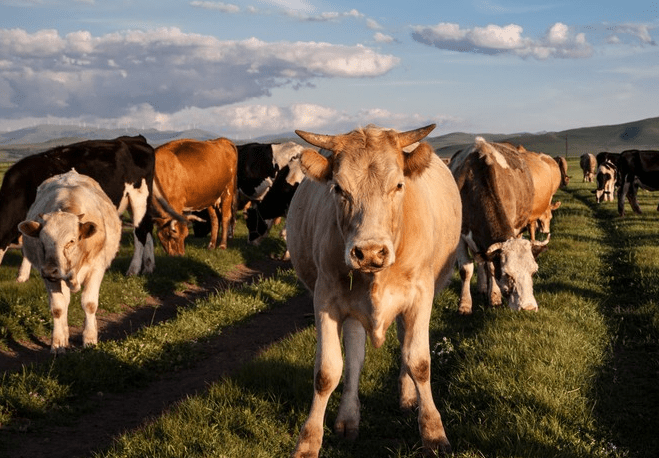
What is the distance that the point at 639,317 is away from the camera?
9359 millimetres

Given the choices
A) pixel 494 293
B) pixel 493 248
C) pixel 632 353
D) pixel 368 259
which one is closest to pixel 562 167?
pixel 494 293

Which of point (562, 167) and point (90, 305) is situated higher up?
point (90, 305)

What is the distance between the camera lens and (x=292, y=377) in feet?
22.3

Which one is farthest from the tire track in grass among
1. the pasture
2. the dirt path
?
the dirt path

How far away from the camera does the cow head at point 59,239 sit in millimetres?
8281

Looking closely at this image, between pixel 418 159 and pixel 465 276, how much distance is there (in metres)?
5.62

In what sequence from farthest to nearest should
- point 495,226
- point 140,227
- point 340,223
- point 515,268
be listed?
point 140,227
point 495,226
point 515,268
point 340,223

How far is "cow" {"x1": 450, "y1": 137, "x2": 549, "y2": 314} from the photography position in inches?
360

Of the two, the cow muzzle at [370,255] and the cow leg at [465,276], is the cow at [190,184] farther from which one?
the cow muzzle at [370,255]

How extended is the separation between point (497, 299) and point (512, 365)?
3.57 m

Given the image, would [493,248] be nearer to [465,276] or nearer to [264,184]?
[465,276]

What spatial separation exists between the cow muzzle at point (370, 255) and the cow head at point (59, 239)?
5.07 metres

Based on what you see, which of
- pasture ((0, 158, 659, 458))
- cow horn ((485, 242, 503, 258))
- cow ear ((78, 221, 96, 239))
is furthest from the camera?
cow horn ((485, 242, 503, 258))

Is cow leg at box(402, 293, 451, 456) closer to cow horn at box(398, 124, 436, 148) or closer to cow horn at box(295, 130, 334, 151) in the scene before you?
cow horn at box(398, 124, 436, 148)
